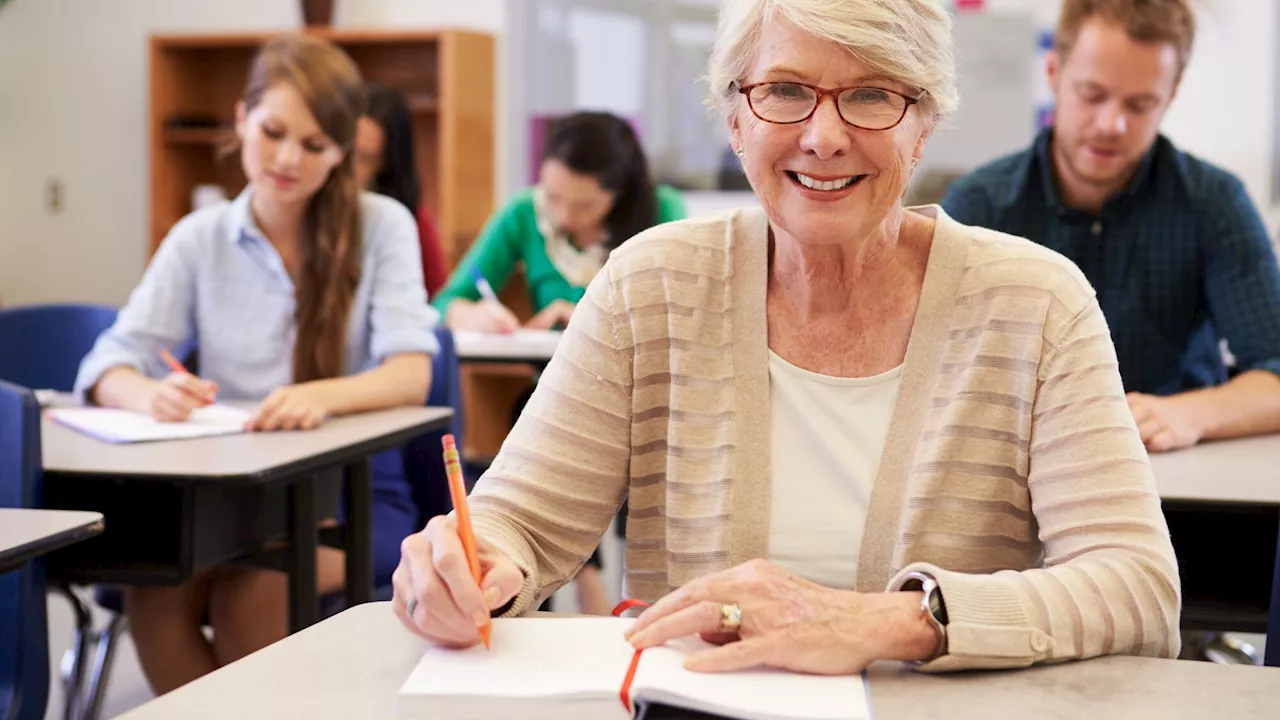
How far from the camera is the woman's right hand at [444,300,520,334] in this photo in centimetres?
354

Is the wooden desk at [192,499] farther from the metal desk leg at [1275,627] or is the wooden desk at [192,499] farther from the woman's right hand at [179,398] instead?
the metal desk leg at [1275,627]

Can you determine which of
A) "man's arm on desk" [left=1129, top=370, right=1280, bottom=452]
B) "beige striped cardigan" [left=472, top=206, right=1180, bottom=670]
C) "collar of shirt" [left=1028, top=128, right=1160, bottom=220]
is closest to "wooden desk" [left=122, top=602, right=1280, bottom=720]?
"beige striped cardigan" [left=472, top=206, right=1180, bottom=670]

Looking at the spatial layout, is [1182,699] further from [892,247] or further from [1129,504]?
[892,247]

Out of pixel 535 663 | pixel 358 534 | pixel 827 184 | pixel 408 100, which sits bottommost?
pixel 358 534

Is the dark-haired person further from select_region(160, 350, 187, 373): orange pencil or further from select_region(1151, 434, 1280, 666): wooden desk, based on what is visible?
select_region(1151, 434, 1280, 666): wooden desk

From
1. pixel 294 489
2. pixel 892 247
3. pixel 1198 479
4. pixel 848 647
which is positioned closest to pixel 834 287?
pixel 892 247

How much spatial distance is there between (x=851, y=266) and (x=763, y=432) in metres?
0.20

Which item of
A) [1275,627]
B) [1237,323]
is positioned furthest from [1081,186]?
[1275,627]

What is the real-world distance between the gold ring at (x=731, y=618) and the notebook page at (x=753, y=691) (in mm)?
37

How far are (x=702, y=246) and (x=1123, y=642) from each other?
60cm

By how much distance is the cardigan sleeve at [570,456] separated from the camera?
132 cm

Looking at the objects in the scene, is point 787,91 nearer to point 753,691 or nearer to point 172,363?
point 753,691

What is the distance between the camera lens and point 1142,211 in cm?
240

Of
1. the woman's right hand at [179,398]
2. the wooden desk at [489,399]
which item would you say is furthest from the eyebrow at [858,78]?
the wooden desk at [489,399]
